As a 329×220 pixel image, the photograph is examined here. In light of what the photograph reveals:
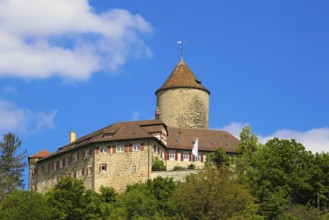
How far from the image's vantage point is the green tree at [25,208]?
6906 centimetres

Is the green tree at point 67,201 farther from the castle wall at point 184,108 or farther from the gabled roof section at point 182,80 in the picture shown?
the gabled roof section at point 182,80

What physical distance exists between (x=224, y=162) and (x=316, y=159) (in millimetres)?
12889

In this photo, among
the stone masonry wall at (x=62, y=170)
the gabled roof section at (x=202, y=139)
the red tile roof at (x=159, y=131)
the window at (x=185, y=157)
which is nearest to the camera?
the red tile roof at (x=159, y=131)

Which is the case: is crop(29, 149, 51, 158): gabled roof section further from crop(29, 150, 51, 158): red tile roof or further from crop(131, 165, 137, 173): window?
crop(131, 165, 137, 173): window

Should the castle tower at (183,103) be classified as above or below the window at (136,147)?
above

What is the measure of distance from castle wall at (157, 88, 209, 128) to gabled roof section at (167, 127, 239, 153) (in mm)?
1956

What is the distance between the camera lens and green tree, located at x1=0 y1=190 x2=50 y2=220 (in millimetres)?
69062

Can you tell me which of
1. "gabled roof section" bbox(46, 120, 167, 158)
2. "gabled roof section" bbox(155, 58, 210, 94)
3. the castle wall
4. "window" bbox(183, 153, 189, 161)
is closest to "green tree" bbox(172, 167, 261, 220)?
"gabled roof section" bbox(46, 120, 167, 158)

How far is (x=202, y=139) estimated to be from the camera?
95.0 meters

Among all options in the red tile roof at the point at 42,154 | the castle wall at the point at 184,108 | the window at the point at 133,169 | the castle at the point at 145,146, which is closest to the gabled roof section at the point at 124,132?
the castle at the point at 145,146

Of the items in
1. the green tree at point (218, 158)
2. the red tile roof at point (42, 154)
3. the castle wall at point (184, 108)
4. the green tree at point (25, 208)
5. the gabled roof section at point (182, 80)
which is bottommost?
the green tree at point (25, 208)

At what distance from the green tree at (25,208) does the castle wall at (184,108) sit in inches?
1144

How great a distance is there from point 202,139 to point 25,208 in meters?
29.6

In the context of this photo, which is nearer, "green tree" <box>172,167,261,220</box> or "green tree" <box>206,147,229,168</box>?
"green tree" <box>172,167,261,220</box>
